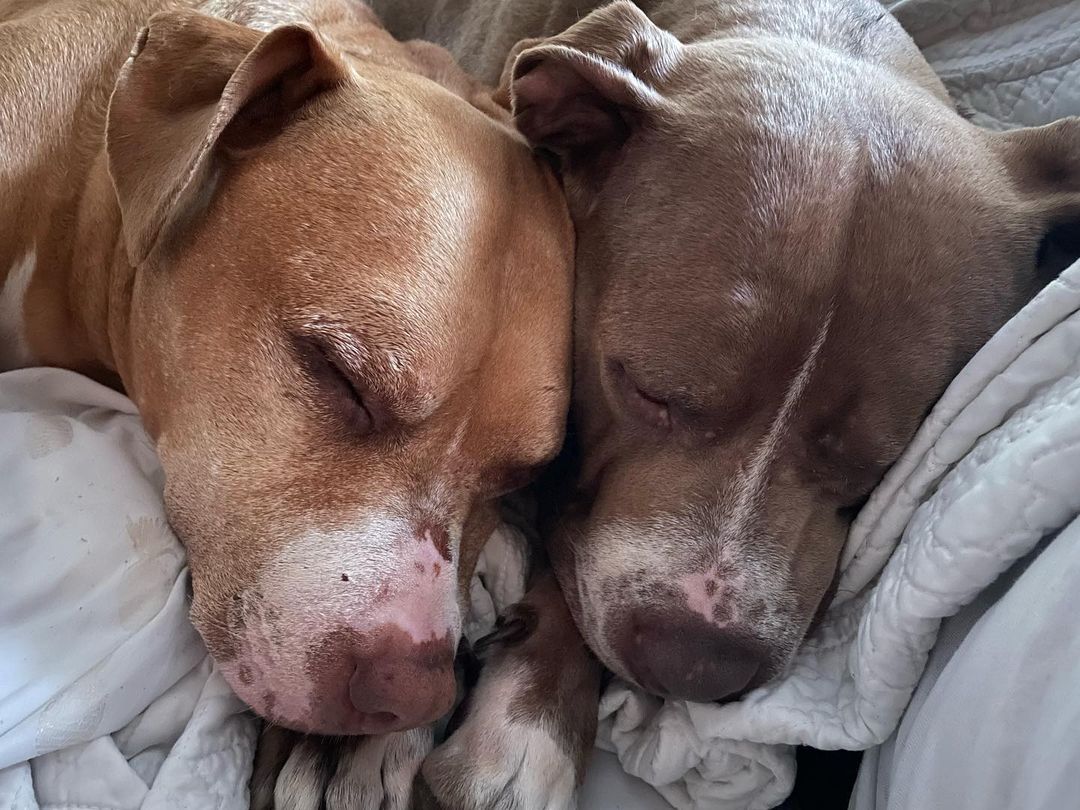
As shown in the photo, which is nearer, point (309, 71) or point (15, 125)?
point (309, 71)

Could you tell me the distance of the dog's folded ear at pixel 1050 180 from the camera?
1712 millimetres

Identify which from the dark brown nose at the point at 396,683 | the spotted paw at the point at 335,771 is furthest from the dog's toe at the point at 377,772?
the dark brown nose at the point at 396,683

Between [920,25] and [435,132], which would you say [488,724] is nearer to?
[435,132]

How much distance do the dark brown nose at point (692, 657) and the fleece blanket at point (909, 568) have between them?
0.16 ft

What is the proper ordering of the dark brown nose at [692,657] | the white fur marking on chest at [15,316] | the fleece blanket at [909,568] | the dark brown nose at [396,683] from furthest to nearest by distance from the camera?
the white fur marking on chest at [15,316], the dark brown nose at [692,657], the dark brown nose at [396,683], the fleece blanket at [909,568]

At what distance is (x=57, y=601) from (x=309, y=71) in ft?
2.93

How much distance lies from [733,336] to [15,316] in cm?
134

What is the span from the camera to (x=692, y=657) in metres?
1.50

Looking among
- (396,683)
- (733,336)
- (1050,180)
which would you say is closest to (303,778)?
(396,683)

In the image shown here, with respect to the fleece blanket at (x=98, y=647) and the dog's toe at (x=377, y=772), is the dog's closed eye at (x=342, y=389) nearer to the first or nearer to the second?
the fleece blanket at (x=98, y=647)

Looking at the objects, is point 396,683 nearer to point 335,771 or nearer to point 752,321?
point 335,771

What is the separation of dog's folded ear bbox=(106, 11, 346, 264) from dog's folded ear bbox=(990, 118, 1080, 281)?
1219 mm

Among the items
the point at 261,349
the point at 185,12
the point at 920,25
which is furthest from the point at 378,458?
the point at 920,25

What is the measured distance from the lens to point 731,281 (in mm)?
1549
